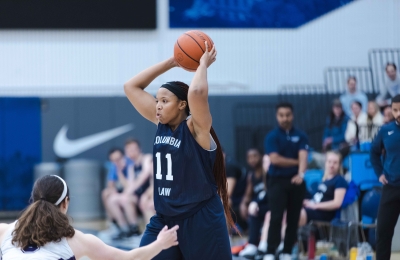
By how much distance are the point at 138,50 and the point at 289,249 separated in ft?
29.5

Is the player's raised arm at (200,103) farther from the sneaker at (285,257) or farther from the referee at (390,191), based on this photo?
the sneaker at (285,257)

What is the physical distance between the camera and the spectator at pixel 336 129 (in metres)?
11.8

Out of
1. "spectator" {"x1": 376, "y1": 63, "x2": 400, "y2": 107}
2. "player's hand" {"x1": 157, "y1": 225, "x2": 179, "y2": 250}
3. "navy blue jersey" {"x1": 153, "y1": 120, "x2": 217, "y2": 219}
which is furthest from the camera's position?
"spectator" {"x1": 376, "y1": 63, "x2": 400, "y2": 107}

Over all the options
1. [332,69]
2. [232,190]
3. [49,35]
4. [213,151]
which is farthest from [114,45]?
[213,151]

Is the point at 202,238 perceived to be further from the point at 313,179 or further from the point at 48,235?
the point at 313,179

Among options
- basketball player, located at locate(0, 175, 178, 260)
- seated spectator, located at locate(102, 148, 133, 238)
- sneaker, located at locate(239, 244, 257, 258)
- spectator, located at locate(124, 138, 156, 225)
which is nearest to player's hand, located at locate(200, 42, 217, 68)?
basketball player, located at locate(0, 175, 178, 260)

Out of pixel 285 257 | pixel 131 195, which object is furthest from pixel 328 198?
pixel 131 195

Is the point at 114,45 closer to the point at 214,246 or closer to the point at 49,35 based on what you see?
the point at 49,35

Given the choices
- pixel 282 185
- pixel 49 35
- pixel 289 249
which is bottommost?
pixel 289 249

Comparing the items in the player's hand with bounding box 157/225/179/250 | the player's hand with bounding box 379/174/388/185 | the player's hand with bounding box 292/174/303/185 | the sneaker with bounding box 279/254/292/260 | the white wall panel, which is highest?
the white wall panel

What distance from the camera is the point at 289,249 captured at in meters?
7.98

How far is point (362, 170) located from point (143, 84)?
206 inches

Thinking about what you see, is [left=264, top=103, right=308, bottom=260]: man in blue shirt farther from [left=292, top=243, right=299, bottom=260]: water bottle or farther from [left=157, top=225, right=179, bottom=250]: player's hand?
[left=157, top=225, right=179, bottom=250]: player's hand

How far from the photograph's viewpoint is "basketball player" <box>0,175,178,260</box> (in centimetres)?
327
